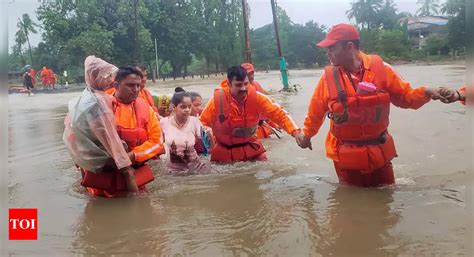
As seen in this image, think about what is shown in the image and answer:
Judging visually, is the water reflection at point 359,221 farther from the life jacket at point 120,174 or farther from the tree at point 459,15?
the life jacket at point 120,174

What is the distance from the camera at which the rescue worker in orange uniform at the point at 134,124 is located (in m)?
3.95

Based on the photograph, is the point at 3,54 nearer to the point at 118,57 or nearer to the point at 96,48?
the point at 96,48

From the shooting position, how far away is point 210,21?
4422 centimetres

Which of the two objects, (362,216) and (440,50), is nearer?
(362,216)

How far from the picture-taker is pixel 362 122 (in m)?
3.62

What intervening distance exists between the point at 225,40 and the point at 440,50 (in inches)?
747

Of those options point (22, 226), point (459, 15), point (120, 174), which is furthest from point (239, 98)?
point (459, 15)

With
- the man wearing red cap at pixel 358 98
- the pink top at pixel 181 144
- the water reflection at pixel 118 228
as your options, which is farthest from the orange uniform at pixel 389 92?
the pink top at pixel 181 144

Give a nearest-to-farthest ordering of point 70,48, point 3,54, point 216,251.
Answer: point 3,54 → point 216,251 → point 70,48

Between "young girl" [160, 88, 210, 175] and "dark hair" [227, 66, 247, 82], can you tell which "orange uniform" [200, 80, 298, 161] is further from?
"dark hair" [227, 66, 247, 82]

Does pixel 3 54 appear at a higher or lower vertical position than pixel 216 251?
higher

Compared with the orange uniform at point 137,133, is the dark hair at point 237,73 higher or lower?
higher

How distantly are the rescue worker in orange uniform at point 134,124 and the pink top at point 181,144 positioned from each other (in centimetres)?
90

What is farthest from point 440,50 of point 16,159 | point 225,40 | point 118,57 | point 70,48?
point 16,159
